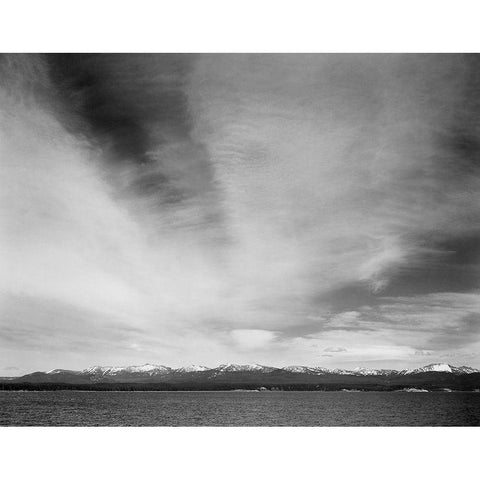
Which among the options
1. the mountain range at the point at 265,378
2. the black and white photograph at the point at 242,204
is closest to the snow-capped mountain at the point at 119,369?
the mountain range at the point at 265,378

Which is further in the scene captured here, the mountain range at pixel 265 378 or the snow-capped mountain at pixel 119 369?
the snow-capped mountain at pixel 119 369

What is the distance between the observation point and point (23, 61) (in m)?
11.1

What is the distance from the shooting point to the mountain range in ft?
53.5

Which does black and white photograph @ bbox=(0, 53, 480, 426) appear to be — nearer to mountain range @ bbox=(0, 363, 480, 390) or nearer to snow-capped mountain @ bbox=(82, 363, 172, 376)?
mountain range @ bbox=(0, 363, 480, 390)

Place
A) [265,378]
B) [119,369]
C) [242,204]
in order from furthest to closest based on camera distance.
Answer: [265,378]
[119,369]
[242,204]

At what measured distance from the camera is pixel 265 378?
109 ft

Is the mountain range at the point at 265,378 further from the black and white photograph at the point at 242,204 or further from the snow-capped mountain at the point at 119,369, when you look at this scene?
the black and white photograph at the point at 242,204

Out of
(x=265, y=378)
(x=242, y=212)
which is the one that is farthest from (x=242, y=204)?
(x=265, y=378)

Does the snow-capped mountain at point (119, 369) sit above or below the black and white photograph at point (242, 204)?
below

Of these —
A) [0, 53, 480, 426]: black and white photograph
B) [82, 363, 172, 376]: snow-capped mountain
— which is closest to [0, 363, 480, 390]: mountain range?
[82, 363, 172, 376]: snow-capped mountain

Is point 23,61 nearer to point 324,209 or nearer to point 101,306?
point 101,306

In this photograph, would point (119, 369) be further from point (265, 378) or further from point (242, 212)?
point (265, 378)

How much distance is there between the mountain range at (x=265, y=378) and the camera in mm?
16297
